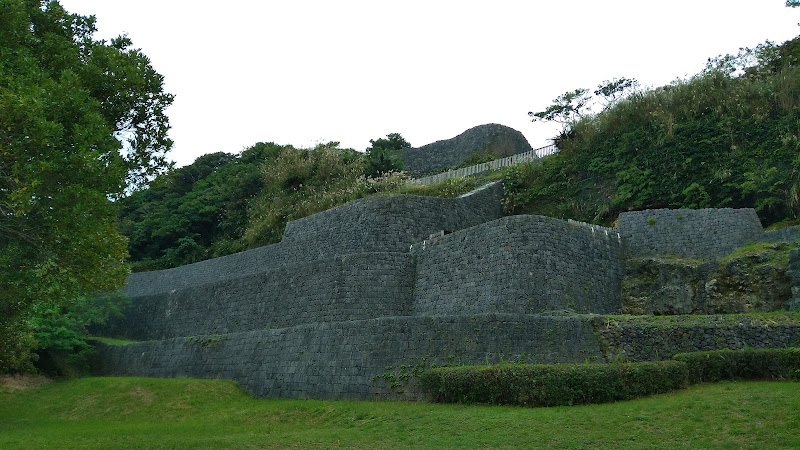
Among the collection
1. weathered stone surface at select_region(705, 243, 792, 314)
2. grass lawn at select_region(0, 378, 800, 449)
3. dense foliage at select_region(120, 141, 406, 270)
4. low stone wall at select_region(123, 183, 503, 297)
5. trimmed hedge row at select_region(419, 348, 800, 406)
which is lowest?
grass lawn at select_region(0, 378, 800, 449)

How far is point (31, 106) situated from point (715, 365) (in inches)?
519

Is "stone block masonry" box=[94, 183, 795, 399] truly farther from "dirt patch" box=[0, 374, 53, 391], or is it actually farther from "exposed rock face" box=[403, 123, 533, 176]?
"exposed rock face" box=[403, 123, 533, 176]

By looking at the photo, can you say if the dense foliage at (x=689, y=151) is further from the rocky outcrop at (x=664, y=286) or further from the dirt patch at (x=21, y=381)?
the dirt patch at (x=21, y=381)

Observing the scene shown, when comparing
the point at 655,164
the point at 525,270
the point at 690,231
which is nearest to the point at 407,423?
the point at 525,270

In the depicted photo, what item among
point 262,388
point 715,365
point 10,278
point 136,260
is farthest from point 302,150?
point 715,365

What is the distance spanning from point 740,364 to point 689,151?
1320 cm

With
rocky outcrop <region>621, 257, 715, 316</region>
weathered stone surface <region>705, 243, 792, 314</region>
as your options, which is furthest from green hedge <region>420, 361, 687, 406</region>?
rocky outcrop <region>621, 257, 715, 316</region>

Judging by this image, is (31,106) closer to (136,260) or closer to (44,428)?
(44,428)

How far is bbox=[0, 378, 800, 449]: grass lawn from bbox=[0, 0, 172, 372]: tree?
3.60 m

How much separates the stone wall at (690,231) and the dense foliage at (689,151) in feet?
5.43

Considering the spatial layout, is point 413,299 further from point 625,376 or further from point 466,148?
point 466,148

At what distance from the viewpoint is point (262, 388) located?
60.7 feet

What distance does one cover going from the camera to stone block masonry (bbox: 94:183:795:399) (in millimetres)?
14930

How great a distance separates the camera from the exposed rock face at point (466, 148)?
127 feet
